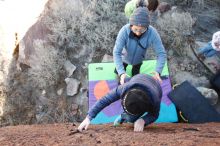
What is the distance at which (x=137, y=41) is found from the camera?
4746mm

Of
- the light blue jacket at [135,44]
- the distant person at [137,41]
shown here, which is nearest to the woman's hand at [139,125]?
the distant person at [137,41]

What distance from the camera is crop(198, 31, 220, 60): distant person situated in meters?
5.34

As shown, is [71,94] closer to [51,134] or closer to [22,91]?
[22,91]

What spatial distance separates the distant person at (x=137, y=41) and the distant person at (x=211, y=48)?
1.00 m

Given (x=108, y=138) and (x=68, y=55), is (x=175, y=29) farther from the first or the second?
(x=108, y=138)

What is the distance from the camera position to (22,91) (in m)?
6.22

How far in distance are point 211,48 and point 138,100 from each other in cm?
249

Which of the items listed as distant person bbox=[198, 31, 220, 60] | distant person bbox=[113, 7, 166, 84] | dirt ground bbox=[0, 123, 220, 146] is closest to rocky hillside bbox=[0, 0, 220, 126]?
distant person bbox=[198, 31, 220, 60]

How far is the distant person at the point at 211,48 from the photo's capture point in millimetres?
5343

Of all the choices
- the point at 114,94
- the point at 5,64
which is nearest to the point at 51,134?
the point at 114,94

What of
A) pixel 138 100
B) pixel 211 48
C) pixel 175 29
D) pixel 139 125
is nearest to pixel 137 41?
pixel 139 125

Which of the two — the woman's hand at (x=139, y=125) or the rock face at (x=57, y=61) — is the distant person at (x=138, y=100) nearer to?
the woman's hand at (x=139, y=125)

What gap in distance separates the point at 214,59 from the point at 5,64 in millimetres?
3155

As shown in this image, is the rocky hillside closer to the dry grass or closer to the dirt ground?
the dry grass
